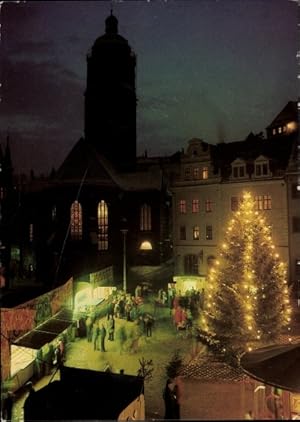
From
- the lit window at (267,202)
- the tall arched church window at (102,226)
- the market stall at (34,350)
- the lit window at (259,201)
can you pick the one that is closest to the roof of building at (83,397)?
the market stall at (34,350)

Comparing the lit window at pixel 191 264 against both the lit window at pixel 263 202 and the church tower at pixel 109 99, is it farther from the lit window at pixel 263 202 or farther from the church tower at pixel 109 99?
the church tower at pixel 109 99

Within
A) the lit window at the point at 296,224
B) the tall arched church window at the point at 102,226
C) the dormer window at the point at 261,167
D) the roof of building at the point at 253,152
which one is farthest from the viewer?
the tall arched church window at the point at 102,226

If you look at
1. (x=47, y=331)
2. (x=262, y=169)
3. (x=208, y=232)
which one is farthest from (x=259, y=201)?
(x=47, y=331)

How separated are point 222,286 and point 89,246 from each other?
53.7 feet

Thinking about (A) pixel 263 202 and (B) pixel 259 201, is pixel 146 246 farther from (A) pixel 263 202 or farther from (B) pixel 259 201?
(A) pixel 263 202

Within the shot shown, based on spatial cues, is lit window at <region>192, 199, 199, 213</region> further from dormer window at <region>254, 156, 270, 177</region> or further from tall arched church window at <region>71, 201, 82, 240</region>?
tall arched church window at <region>71, 201, 82, 240</region>

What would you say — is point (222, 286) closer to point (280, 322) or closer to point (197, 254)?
point (280, 322)

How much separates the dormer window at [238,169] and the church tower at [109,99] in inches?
575

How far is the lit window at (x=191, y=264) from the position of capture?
21000mm

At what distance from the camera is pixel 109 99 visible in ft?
109

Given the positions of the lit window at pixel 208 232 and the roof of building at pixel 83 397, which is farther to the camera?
the lit window at pixel 208 232

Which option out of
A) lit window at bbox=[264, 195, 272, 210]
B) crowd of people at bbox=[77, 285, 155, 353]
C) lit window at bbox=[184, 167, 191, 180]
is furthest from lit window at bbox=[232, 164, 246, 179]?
crowd of people at bbox=[77, 285, 155, 353]

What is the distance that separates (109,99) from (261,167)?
18.0 metres

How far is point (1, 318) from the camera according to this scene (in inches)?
253
